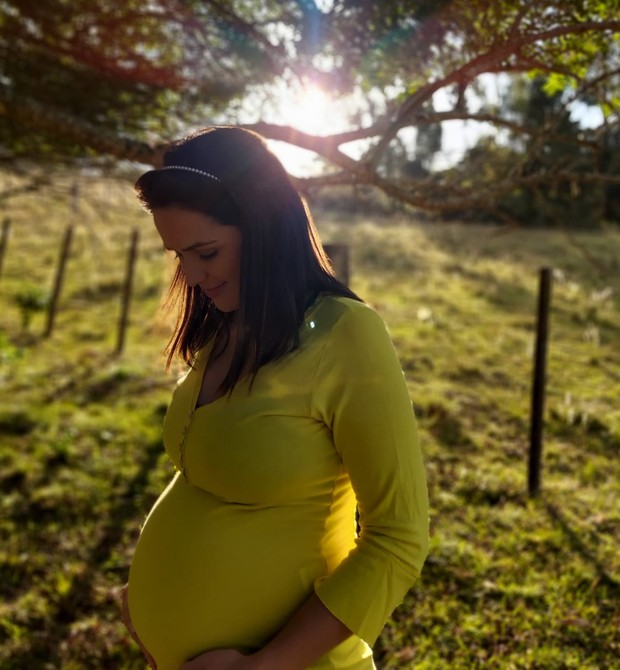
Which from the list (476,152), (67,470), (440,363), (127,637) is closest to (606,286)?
(440,363)

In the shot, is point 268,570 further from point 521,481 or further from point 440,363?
point 440,363

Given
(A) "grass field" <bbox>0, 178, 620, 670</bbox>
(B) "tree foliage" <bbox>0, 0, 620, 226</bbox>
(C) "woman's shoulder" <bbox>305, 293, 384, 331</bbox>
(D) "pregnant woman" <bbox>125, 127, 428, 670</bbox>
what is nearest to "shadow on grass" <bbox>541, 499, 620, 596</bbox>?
(A) "grass field" <bbox>0, 178, 620, 670</bbox>

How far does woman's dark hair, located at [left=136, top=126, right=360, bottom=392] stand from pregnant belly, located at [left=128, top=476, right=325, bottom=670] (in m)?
0.29

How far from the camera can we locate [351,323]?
1.19m

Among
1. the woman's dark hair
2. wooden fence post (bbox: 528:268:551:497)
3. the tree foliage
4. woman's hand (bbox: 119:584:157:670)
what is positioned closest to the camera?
the woman's dark hair

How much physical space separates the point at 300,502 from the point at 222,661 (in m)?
0.35

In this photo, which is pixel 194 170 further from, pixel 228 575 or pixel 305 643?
pixel 305 643

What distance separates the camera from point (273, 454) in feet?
3.98

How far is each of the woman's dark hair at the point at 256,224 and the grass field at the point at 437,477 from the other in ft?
2.75

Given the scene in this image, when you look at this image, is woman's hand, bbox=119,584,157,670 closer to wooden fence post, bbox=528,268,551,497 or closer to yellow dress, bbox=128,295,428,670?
yellow dress, bbox=128,295,428,670

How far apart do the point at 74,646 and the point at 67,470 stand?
7.14 feet

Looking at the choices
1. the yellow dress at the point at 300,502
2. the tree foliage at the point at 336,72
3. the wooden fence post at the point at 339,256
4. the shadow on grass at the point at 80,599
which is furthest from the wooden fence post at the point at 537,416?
the yellow dress at the point at 300,502

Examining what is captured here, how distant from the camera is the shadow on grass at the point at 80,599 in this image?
3.18 metres

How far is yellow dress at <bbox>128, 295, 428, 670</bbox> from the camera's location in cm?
116
